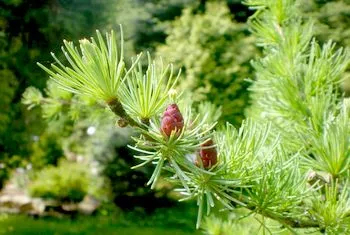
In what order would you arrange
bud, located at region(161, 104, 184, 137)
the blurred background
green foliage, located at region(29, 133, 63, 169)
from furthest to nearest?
green foliage, located at region(29, 133, 63, 169) < the blurred background < bud, located at region(161, 104, 184, 137)

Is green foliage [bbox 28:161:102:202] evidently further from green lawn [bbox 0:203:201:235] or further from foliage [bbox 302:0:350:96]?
foliage [bbox 302:0:350:96]

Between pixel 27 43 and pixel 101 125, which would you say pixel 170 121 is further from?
pixel 27 43

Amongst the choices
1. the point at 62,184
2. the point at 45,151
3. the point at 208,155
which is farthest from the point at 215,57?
the point at 208,155

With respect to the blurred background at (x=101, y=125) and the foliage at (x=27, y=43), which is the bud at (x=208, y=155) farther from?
the foliage at (x=27, y=43)

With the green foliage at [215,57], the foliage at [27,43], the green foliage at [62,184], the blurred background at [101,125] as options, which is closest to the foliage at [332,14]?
the blurred background at [101,125]

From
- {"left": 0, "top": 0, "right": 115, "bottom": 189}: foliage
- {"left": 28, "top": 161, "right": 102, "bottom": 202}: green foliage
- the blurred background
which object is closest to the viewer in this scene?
the blurred background

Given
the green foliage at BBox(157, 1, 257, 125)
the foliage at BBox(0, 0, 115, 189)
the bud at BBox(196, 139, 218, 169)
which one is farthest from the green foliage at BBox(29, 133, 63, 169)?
the bud at BBox(196, 139, 218, 169)

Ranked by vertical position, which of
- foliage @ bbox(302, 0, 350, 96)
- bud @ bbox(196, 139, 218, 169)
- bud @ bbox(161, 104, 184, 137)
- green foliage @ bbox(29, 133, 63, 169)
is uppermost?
foliage @ bbox(302, 0, 350, 96)
